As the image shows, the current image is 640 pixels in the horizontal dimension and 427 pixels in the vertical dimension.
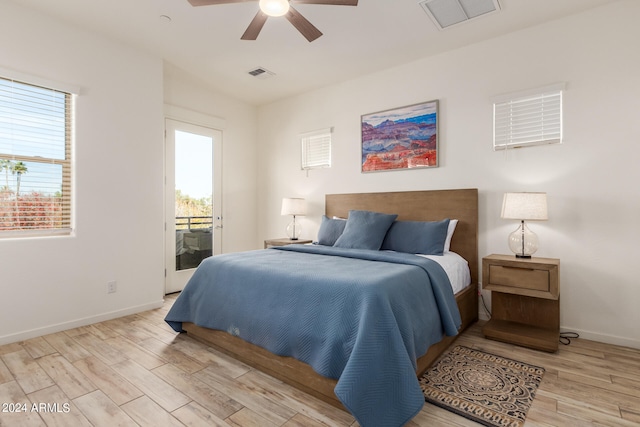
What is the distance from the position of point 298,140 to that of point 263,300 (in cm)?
314

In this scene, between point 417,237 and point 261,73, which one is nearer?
point 417,237

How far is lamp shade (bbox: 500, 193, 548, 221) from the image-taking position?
2.72 m

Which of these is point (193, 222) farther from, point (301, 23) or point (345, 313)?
point (345, 313)

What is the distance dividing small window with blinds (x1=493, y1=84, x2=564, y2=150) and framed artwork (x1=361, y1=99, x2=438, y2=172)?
62 cm

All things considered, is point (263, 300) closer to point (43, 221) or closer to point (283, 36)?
point (43, 221)

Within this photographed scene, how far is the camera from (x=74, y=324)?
10.1ft

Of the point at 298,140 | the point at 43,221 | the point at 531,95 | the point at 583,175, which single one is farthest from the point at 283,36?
the point at 583,175

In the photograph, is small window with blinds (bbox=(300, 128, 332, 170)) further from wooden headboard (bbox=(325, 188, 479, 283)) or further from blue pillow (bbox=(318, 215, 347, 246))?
blue pillow (bbox=(318, 215, 347, 246))

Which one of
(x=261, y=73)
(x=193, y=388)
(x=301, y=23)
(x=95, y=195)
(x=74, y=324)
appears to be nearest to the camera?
(x=193, y=388)

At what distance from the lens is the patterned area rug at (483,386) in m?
1.79

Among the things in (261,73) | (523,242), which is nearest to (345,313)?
(523,242)

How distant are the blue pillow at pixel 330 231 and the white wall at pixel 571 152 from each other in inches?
32.8

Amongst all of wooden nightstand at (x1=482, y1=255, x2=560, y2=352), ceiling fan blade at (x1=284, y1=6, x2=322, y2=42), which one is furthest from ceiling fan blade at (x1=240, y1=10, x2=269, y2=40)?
wooden nightstand at (x1=482, y1=255, x2=560, y2=352)

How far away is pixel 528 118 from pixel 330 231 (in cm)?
224
